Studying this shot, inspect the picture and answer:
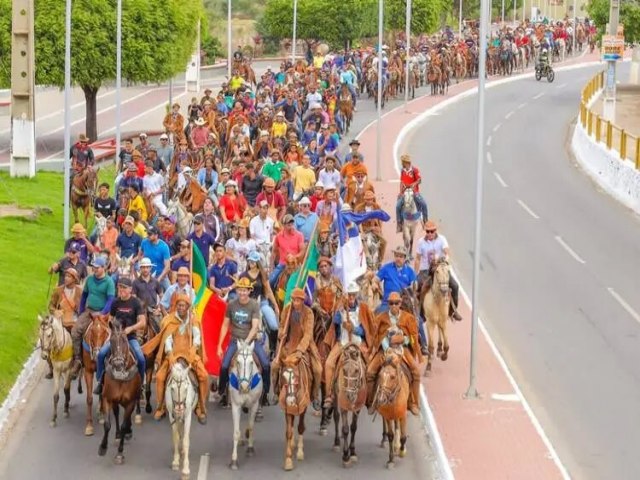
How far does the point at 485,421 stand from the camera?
66.5 feet

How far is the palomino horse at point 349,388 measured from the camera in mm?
18125

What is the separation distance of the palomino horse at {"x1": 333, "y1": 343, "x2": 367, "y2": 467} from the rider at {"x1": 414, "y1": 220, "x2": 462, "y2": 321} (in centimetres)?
444

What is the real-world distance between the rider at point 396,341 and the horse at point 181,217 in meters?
7.94

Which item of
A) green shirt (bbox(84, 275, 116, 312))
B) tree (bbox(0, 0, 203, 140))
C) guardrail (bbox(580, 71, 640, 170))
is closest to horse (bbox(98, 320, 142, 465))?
green shirt (bbox(84, 275, 116, 312))

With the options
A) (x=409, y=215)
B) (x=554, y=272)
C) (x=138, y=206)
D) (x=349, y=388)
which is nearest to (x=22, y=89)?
(x=138, y=206)

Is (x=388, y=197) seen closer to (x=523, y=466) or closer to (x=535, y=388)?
(x=535, y=388)

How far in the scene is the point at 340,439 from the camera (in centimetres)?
1941

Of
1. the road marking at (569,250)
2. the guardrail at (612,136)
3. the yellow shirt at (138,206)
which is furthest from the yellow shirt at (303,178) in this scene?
the guardrail at (612,136)

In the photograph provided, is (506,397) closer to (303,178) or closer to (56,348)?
(56,348)

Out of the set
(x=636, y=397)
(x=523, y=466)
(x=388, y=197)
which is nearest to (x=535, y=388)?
(x=636, y=397)

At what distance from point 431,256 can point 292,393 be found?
547cm

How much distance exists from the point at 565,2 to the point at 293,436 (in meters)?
103

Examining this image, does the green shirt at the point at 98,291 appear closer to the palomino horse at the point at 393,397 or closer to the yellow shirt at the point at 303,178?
the palomino horse at the point at 393,397

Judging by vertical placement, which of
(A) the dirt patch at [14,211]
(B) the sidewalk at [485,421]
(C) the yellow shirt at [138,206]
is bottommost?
(B) the sidewalk at [485,421]
